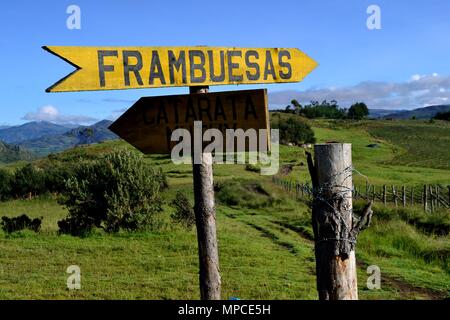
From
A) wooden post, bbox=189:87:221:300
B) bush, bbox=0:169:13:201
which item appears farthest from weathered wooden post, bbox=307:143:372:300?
bush, bbox=0:169:13:201

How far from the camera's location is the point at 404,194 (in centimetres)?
2442

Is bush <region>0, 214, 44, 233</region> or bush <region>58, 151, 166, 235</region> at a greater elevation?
bush <region>58, 151, 166, 235</region>

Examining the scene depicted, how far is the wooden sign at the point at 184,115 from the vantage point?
5117mm

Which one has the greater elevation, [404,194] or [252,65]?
[252,65]

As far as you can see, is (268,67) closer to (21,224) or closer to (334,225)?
(334,225)

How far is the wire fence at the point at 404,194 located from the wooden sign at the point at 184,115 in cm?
1379

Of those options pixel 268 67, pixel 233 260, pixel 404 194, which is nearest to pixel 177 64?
pixel 268 67

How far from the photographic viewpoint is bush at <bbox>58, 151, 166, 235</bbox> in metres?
17.9

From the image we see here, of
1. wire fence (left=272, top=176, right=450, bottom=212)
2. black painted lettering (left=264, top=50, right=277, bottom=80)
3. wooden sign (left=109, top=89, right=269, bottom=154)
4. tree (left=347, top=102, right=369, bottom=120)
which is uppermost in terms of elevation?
tree (left=347, top=102, right=369, bottom=120)

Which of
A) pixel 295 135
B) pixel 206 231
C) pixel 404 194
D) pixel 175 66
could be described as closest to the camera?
pixel 175 66

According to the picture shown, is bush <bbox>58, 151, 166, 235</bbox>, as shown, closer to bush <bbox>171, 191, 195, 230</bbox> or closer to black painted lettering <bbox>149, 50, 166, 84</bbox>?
bush <bbox>171, 191, 195, 230</bbox>

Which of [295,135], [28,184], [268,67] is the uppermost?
[268,67]

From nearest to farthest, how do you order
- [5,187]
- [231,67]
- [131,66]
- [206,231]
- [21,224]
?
[131,66] < [231,67] < [206,231] < [21,224] < [5,187]

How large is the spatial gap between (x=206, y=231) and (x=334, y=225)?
1.45m
